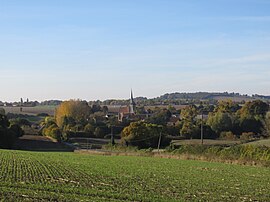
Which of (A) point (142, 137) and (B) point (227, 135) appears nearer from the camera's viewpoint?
(A) point (142, 137)

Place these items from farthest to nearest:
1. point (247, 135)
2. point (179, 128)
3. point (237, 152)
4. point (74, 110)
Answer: point (74, 110) < point (179, 128) < point (247, 135) < point (237, 152)

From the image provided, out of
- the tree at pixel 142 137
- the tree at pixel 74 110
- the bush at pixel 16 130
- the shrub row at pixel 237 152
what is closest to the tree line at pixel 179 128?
the tree at pixel 142 137

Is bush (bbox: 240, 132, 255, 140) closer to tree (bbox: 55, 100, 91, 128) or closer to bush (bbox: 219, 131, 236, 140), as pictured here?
bush (bbox: 219, 131, 236, 140)

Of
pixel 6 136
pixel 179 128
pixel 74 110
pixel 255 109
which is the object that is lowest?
pixel 6 136

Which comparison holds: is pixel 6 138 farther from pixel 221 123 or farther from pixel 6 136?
pixel 221 123

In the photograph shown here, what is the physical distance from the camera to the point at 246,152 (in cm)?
5453

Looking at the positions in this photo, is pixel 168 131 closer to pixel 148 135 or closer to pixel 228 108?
pixel 148 135

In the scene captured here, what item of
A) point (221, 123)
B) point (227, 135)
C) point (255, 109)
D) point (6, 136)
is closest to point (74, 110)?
point (255, 109)

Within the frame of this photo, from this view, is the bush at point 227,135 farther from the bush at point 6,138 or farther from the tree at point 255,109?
the bush at point 6,138

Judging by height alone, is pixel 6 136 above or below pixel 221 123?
below

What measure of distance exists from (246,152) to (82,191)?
38043 mm

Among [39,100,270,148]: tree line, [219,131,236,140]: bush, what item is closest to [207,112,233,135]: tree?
[39,100,270,148]: tree line

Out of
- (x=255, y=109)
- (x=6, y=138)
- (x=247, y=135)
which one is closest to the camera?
(x=6, y=138)

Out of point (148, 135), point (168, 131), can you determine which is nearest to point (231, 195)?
point (148, 135)
